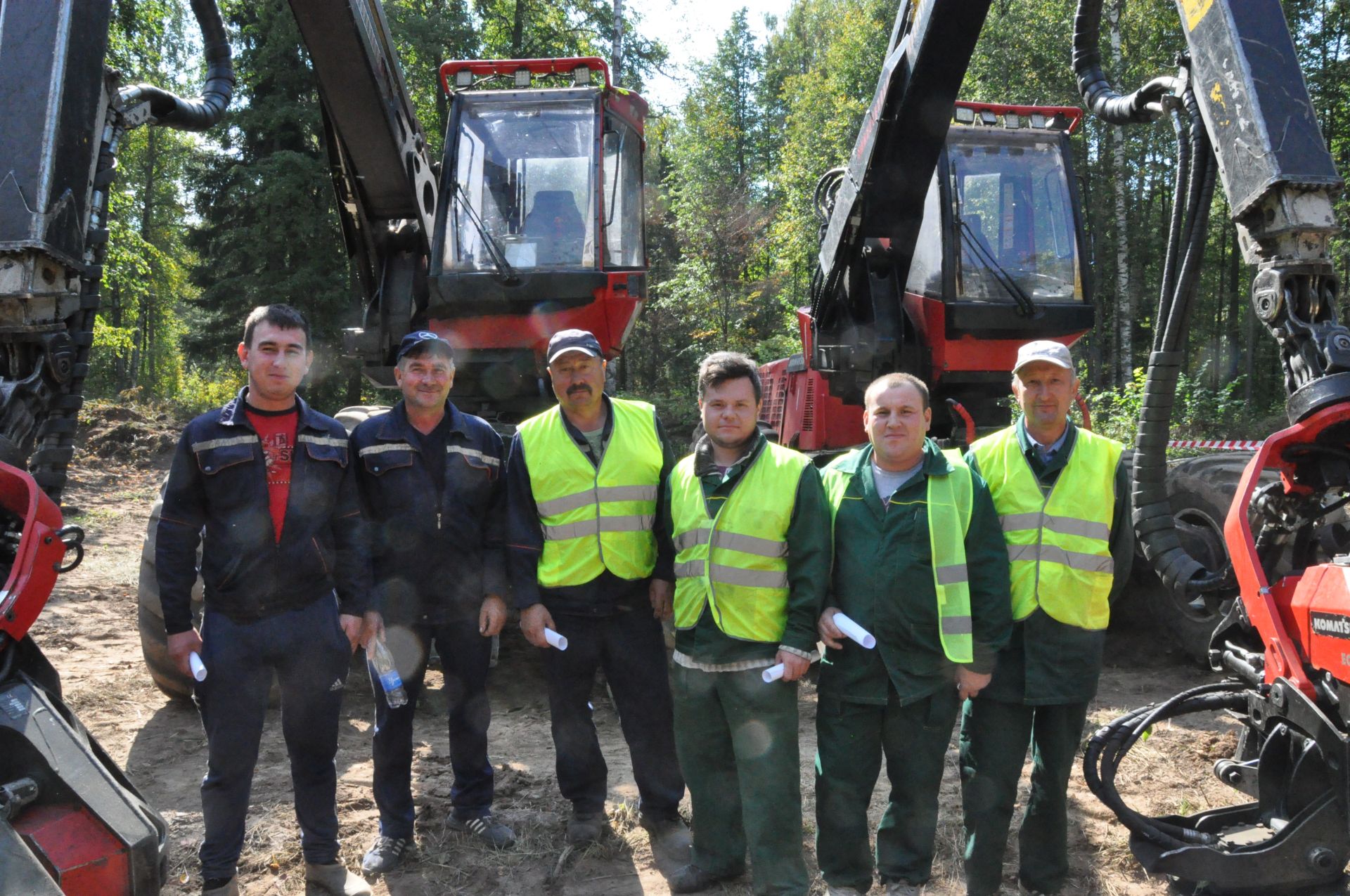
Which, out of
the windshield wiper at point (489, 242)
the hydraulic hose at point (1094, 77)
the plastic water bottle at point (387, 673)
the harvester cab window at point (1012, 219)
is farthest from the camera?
the harvester cab window at point (1012, 219)

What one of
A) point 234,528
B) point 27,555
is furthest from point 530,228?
point 27,555

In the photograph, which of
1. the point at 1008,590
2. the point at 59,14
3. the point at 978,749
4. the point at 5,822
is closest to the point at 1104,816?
the point at 978,749

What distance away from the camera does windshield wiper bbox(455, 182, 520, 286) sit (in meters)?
5.76

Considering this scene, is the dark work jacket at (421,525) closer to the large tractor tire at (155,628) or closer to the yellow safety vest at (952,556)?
the large tractor tire at (155,628)

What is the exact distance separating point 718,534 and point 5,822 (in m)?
2.04

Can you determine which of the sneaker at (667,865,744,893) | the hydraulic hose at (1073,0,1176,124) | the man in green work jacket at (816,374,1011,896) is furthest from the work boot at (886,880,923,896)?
the hydraulic hose at (1073,0,1176,124)

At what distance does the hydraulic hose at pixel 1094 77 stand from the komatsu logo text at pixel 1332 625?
7.19 feet

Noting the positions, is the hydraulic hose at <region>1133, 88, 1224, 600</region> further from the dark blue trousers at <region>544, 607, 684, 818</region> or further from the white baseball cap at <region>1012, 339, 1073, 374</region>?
the dark blue trousers at <region>544, 607, 684, 818</region>

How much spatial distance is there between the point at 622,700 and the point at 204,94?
118 inches

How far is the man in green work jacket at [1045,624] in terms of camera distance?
3250 millimetres

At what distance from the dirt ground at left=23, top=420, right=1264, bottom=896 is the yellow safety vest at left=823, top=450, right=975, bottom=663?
0.98 meters

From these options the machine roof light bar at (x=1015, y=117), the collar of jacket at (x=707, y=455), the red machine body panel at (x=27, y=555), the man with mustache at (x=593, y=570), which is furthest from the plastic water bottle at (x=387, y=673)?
the machine roof light bar at (x=1015, y=117)

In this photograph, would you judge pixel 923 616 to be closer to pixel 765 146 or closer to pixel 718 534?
pixel 718 534

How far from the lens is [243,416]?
3428 mm
